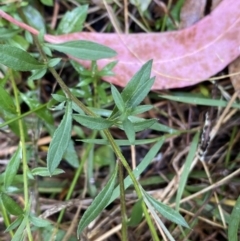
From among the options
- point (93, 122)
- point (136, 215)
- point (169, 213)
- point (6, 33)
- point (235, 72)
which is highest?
point (6, 33)

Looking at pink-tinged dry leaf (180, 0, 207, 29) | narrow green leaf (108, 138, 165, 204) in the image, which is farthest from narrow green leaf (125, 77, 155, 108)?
pink-tinged dry leaf (180, 0, 207, 29)

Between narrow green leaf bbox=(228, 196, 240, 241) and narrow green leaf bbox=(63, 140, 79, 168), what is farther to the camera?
narrow green leaf bbox=(63, 140, 79, 168)

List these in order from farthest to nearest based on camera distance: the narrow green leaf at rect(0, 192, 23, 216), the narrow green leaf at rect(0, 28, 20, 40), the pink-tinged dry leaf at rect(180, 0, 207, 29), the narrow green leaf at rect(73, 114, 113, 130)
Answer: the pink-tinged dry leaf at rect(180, 0, 207, 29), the narrow green leaf at rect(0, 28, 20, 40), the narrow green leaf at rect(0, 192, 23, 216), the narrow green leaf at rect(73, 114, 113, 130)

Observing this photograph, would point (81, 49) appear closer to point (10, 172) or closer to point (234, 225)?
point (10, 172)

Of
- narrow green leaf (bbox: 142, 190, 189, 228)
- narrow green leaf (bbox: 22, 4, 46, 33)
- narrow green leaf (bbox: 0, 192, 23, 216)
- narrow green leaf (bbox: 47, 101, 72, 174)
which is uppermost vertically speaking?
narrow green leaf (bbox: 22, 4, 46, 33)

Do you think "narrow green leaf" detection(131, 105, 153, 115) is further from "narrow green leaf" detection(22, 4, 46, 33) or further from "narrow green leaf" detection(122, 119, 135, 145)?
"narrow green leaf" detection(22, 4, 46, 33)

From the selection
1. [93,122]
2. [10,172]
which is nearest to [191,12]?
[93,122]

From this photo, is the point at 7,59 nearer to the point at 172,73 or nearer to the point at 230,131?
the point at 172,73

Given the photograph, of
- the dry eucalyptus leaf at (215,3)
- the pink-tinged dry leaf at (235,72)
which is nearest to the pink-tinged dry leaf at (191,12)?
the dry eucalyptus leaf at (215,3)
